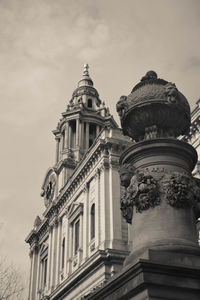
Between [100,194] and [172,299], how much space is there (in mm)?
23022

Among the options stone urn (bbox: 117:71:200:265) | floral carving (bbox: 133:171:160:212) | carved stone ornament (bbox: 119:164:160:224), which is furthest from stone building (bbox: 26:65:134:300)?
floral carving (bbox: 133:171:160:212)

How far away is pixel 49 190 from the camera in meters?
41.4

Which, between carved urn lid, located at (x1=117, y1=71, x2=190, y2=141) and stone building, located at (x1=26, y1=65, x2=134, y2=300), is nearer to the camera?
carved urn lid, located at (x1=117, y1=71, x2=190, y2=141)

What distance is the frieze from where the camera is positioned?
7.19 metres

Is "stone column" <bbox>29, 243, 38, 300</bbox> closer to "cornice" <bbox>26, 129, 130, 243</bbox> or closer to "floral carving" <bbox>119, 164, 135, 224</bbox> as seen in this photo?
"cornice" <bbox>26, 129, 130, 243</bbox>

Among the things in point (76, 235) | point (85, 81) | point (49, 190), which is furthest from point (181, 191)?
point (85, 81)

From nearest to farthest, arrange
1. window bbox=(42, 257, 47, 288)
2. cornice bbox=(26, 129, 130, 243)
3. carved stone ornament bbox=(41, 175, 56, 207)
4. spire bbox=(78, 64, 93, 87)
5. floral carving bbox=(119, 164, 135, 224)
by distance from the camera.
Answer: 1. floral carving bbox=(119, 164, 135, 224)
2. cornice bbox=(26, 129, 130, 243)
3. window bbox=(42, 257, 47, 288)
4. carved stone ornament bbox=(41, 175, 56, 207)
5. spire bbox=(78, 64, 93, 87)

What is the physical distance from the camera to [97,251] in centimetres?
2598

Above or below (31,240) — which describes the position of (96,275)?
below

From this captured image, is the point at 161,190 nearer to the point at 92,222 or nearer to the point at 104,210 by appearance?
the point at 104,210

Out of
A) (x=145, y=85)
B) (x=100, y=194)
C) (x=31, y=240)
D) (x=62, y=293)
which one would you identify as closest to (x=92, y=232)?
(x=100, y=194)

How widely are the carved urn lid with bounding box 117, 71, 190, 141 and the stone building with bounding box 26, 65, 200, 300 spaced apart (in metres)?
16.0

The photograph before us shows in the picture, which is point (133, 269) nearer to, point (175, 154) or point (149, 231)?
point (149, 231)

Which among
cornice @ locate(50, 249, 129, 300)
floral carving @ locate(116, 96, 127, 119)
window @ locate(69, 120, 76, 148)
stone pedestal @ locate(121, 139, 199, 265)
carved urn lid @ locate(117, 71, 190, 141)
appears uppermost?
window @ locate(69, 120, 76, 148)
